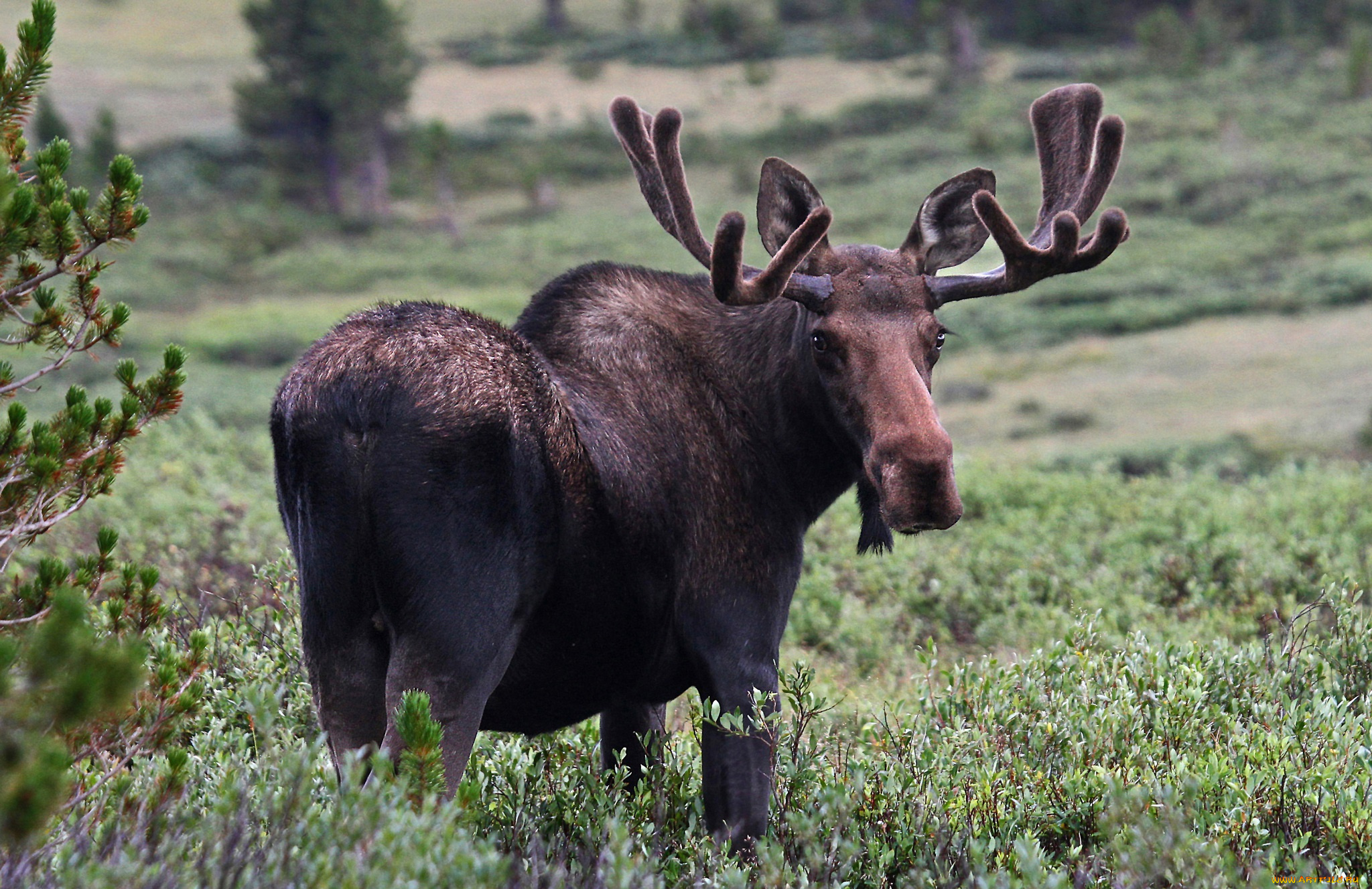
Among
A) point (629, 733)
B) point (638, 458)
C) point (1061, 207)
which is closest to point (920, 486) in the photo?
point (638, 458)

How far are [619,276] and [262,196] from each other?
36.9 metres

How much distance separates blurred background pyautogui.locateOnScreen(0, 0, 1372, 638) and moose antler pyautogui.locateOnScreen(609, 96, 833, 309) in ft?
15.8

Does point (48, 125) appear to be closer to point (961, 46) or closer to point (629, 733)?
point (961, 46)

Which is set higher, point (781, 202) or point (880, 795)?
point (781, 202)

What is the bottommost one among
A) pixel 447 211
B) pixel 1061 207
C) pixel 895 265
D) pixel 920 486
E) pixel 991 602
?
pixel 447 211

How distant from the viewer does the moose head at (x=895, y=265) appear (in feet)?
13.2

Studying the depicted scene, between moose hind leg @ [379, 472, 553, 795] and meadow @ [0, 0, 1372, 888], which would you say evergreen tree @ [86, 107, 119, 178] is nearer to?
meadow @ [0, 0, 1372, 888]

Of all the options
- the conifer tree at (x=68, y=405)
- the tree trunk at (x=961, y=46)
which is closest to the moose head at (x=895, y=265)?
the conifer tree at (x=68, y=405)

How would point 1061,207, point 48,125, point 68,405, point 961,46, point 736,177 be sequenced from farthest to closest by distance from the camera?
point 961,46 < point 736,177 < point 48,125 < point 1061,207 < point 68,405

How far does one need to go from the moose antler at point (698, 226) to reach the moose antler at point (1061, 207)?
0.58 meters

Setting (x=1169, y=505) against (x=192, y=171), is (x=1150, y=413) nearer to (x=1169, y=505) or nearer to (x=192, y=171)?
(x=1169, y=505)

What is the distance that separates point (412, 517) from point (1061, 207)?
2956 millimetres

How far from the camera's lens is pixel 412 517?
140 inches

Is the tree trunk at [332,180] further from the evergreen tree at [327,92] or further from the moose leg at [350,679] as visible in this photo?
the moose leg at [350,679]
